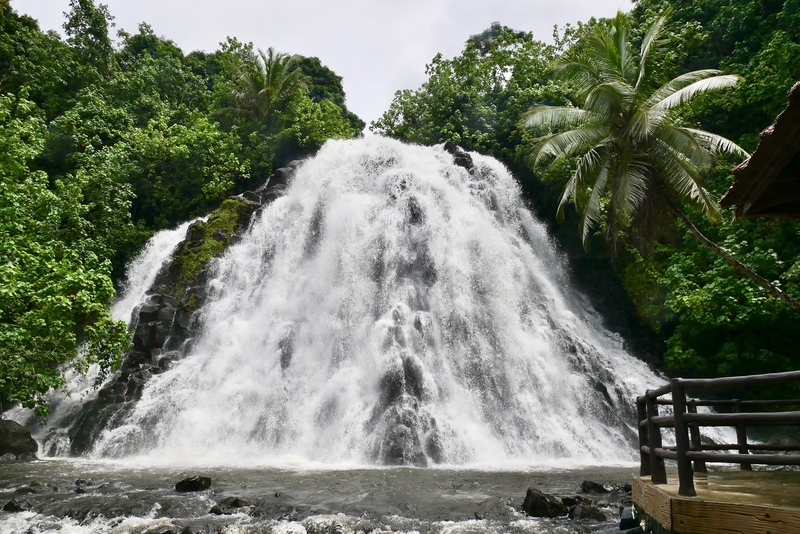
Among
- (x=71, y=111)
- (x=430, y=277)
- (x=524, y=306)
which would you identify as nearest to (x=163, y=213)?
(x=71, y=111)

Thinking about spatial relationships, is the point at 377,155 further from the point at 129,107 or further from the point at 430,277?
the point at 129,107

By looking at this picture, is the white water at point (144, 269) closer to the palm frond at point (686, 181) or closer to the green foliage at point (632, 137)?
the green foliage at point (632, 137)

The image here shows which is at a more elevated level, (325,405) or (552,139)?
(552,139)

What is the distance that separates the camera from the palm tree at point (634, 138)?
11352 mm

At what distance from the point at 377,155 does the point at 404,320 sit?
34.6ft

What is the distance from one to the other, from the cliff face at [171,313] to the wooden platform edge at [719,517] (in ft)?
45.7

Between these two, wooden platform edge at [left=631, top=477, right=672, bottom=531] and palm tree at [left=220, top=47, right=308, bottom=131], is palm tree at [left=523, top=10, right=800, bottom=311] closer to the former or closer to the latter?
wooden platform edge at [left=631, top=477, right=672, bottom=531]

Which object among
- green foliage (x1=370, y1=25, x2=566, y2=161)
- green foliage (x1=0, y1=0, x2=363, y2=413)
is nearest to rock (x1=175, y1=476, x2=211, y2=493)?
green foliage (x1=0, y1=0, x2=363, y2=413)

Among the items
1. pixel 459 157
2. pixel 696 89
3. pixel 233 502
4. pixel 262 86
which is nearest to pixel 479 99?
pixel 459 157

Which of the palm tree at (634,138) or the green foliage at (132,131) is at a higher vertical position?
the green foliage at (132,131)

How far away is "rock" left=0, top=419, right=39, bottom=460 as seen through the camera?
1259cm

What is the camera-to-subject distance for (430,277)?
16.5 m

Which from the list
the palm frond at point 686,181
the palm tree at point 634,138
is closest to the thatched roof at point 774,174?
the palm tree at point 634,138

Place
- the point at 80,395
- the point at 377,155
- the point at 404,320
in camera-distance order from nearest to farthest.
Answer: the point at 404,320
the point at 80,395
the point at 377,155
